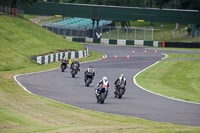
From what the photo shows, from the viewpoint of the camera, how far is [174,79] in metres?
38.2

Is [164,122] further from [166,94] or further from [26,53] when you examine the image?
[26,53]

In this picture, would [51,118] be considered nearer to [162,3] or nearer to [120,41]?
[120,41]

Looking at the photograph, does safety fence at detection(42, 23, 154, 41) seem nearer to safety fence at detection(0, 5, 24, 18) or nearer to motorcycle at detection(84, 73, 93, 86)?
safety fence at detection(0, 5, 24, 18)

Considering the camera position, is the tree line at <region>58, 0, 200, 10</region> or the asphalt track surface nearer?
the asphalt track surface

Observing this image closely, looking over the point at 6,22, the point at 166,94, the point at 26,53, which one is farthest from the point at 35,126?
the point at 6,22

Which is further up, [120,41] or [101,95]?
[120,41]

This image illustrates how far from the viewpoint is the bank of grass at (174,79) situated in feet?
96.2

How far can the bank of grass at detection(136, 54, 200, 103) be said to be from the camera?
29.3 metres

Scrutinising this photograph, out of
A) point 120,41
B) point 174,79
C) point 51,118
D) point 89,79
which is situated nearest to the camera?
point 51,118

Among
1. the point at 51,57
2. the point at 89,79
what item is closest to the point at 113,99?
the point at 89,79

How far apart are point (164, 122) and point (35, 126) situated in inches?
223

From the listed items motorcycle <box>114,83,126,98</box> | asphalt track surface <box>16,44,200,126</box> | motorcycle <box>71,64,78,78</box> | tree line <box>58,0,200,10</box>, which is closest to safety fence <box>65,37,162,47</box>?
tree line <box>58,0,200,10</box>

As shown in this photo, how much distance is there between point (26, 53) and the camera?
1921 inches

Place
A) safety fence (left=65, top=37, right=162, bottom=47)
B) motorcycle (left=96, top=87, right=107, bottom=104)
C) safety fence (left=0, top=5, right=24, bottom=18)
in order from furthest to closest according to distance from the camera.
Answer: safety fence (left=65, top=37, right=162, bottom=47), safety fence (left=0, top=5, right=24, bottom=18), motorcycle (left=96, top=87, right=107, bottom=104)
